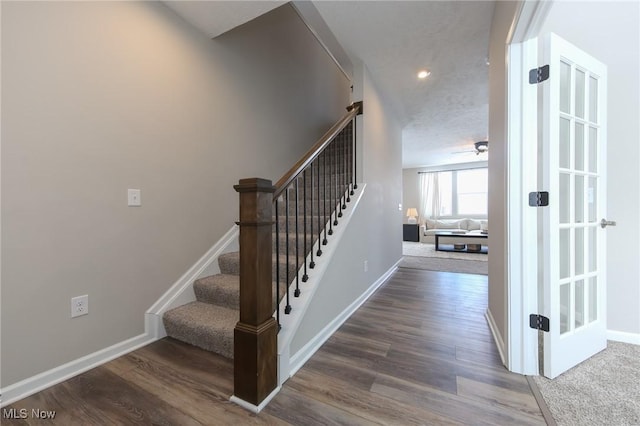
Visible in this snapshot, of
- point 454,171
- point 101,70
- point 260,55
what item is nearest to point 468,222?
point 454,171

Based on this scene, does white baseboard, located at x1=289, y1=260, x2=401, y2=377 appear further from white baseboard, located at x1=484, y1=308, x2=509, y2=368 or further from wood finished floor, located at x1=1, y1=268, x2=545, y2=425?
white baseboard, located at x1=484, y1=308, x2=509, y2=368

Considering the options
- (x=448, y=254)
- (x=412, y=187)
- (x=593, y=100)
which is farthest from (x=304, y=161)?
(x=412, y=187)

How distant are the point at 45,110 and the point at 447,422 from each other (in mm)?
2541

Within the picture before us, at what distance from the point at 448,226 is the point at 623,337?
6138 mm

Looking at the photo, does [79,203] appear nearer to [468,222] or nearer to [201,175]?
[201,175]

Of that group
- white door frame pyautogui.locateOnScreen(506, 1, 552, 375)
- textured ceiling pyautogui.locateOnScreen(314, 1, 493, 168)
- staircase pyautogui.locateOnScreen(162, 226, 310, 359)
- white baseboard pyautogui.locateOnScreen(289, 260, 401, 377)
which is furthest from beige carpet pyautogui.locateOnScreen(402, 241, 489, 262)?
staircase pyautogui.locateOnScreen(162, 226, 310, 359)

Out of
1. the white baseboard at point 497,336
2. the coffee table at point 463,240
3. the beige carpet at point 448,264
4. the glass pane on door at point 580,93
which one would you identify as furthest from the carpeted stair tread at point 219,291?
the coffee table at point 463,240

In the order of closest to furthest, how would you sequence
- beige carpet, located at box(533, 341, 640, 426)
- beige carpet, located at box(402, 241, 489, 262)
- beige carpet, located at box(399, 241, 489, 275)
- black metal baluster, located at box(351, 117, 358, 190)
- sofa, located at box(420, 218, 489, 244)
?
beige carpet, located at box(533, 341, 640, 426)
black metal baluster, located at box(351, 117, 358, 190)
beige carpet, located at box(399, 241, 489, 275)
beige carpet, located at box(402, 241, 489, 262)
sofa, located at box(420, 218, 489, 244)

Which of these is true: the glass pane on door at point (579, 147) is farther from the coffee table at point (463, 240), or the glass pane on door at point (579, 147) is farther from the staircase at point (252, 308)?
the coffee table at point (463, 240)

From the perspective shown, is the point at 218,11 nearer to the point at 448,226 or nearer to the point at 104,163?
the point at 104,163

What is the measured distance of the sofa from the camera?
7289 millimetres

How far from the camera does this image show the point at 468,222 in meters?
7.50

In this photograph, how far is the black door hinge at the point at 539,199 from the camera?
1386mm

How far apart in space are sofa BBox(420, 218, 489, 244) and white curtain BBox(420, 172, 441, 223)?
0.44 metres
